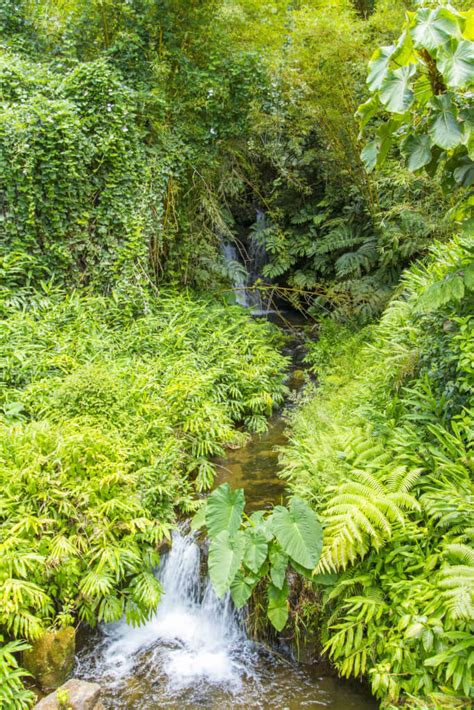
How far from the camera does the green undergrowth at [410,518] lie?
2754 mm

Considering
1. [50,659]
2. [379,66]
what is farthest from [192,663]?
[379,66]

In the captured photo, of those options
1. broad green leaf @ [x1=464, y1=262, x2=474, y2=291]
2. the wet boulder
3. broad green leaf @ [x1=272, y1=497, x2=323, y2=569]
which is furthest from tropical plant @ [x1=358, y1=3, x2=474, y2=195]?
the wet boulder

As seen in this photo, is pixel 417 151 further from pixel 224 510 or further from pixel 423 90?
pixel 224 510

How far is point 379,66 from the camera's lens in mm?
3033

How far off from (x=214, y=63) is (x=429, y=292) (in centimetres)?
628

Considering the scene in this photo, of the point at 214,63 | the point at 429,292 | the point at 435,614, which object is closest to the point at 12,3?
the point at 214,63

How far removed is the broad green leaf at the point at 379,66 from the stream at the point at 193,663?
3.76m

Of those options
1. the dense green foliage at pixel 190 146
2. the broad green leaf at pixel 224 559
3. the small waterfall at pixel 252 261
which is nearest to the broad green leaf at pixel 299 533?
the broad green leaf at pixel 224 559

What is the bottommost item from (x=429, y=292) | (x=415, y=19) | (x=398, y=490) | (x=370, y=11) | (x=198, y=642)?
(x=198, y=642)

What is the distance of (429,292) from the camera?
3652 millimetres

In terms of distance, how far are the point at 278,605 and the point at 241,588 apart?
0.94ft

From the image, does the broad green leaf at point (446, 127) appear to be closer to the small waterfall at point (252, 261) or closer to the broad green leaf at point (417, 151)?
the broad green leaf at point (417, 151)

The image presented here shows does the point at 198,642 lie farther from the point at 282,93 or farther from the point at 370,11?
the point at 370,11

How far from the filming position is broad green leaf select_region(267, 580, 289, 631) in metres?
3.44
